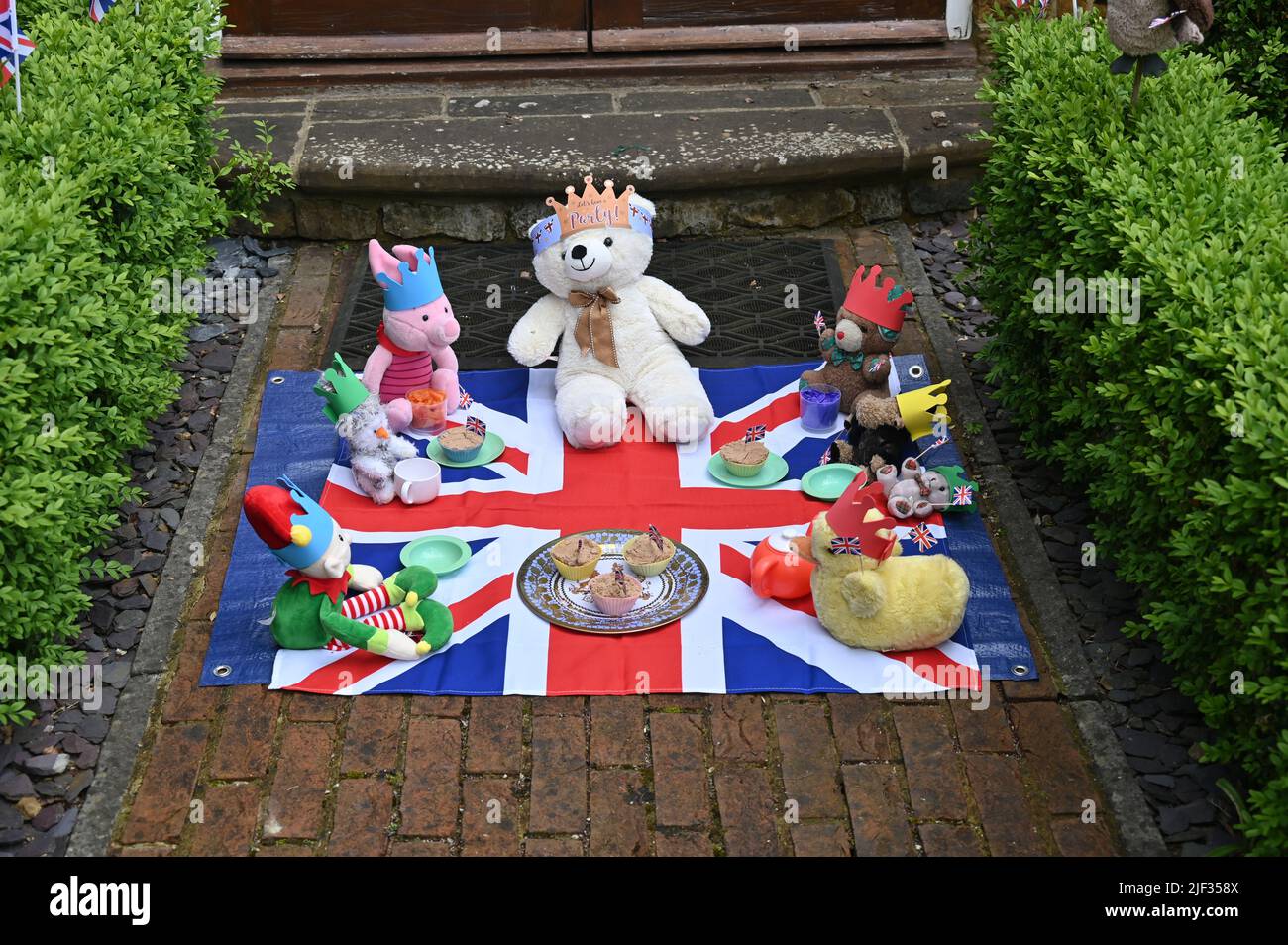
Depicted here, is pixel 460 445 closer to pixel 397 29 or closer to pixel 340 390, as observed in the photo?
pixel 340 390

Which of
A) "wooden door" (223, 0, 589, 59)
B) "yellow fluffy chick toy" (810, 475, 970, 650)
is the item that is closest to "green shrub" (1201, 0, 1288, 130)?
"yellow fluffy chick toy" (810, 475, 970, 650)

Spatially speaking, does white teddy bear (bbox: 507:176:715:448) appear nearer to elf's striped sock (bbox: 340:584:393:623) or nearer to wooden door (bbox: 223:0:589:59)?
elf's striped sock (bbox: 340:584:393:623)

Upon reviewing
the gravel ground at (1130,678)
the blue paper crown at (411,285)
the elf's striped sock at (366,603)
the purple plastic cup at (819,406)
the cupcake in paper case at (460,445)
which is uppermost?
the blue paper crown at (411,285)

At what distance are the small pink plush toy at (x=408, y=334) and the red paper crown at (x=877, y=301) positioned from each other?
72.1 inches

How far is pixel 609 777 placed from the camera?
4.33 metres

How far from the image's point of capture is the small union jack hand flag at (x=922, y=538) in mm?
5078

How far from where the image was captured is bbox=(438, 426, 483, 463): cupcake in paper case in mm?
5773

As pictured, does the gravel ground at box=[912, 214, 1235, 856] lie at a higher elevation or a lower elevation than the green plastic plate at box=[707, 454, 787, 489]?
lower

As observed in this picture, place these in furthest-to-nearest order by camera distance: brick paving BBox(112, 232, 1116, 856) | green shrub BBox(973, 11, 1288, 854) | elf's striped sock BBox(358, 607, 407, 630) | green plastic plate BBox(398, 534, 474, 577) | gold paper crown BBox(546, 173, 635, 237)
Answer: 1. gold paper crown BBox(546, 173, 635, 237)
2. green plastic plate BBox(398, 534, 474, 577)
3. elf's striped sock BBox(358, 607, 407, 630)
4. brick paving BBox(112, 232, 1116, 856)
5. green shrub BBox(973, 11, 1288, 854)

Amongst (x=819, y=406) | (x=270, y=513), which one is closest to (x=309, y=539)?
(x=270, y=513)

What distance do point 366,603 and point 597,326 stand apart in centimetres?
193

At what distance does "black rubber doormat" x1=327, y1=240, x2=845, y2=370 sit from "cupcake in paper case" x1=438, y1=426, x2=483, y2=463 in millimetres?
799

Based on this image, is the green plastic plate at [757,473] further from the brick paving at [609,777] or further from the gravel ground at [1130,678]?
the brick paving at [609,777]

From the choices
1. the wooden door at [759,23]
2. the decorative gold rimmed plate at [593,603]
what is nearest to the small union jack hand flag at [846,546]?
the decorative gold rimmed plate at [593,603]
